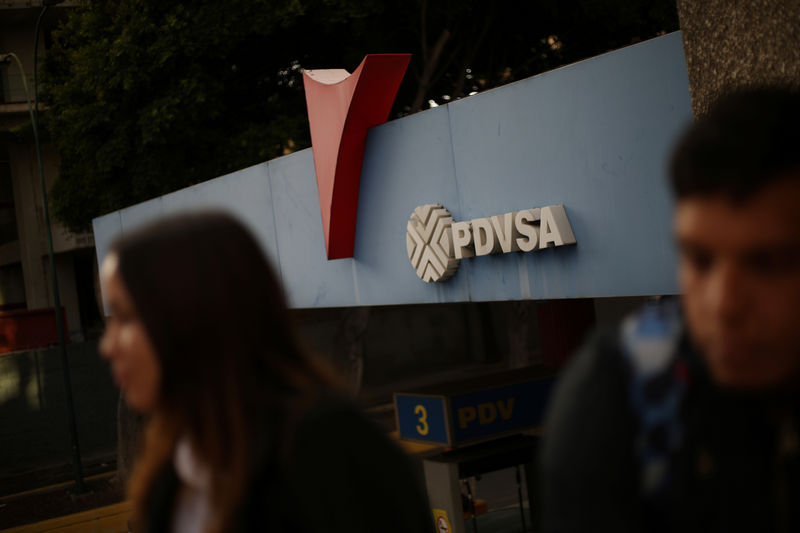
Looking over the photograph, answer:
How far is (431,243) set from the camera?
24.5 feet

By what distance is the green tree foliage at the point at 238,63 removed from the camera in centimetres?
1533

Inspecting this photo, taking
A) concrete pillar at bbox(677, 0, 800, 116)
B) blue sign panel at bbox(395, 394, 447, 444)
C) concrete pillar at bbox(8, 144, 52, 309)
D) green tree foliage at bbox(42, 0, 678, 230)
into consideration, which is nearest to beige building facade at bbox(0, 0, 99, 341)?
concrete pillar at bbox(8, 144, 52, 309)

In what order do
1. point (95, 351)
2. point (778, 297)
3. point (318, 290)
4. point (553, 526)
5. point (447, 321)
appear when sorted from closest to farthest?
point (778, 297) → point (553, 526) → point (318, 290) → point (95, 351) → point (447, 321)

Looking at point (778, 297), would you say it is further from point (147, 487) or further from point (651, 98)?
point (651, 98)

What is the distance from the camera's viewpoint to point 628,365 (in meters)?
1.11

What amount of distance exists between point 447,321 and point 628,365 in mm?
27479

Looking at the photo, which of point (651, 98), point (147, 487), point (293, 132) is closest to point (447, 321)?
point (293, 132)

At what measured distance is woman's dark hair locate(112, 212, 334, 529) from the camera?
137 cm

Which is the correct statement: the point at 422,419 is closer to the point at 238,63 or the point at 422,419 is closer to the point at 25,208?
the point at 238,63

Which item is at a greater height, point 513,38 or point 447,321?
point 513,38

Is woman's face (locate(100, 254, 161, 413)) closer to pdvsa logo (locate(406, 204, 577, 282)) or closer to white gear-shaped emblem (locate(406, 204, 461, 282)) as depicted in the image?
pdvsa logo (locate(406, 204, 577, 282))

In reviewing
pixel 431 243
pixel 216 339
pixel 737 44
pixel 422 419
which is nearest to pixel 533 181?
pixel 431 243

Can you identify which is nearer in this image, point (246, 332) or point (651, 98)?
point (246, 332)

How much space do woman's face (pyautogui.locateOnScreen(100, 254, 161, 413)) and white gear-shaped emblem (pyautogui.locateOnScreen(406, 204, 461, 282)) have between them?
19.2ft
